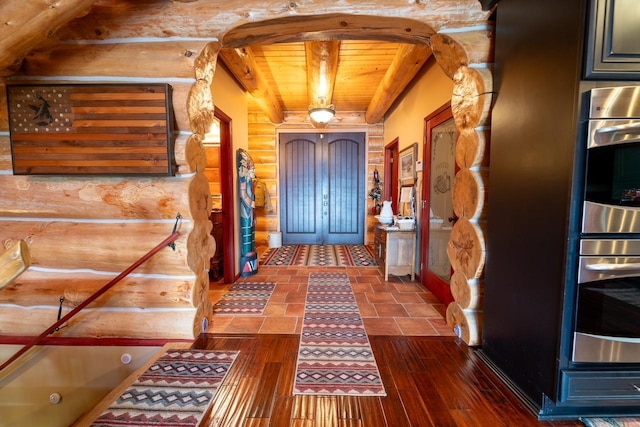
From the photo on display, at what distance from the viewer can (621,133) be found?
4.13 ft

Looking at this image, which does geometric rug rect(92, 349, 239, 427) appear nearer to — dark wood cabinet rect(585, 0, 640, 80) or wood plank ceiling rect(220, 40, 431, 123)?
dark wood cabinet rect(585, 0, 640, 80)

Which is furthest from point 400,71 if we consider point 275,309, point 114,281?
point 114,281

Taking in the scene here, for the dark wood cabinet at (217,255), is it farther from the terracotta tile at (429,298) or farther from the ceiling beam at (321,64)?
the terracotta tile at (429,298)

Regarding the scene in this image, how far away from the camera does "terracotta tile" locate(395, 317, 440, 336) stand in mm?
2336

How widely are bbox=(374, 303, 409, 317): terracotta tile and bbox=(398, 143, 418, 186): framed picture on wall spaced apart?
1841mm

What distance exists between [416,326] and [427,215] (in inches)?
57.5

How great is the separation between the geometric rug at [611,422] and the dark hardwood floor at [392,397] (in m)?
0.04

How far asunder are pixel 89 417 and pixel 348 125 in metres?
5.57

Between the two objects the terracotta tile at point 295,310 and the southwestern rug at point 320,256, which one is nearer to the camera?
the terracotta tile at point 295,310

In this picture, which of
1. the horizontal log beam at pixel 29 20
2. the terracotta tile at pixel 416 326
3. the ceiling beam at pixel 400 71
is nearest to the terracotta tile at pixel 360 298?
the terracotta tile at pixel 416 326

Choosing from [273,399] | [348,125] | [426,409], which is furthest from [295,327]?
[348,125]

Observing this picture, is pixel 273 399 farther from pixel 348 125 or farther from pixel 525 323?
pixel 348 125

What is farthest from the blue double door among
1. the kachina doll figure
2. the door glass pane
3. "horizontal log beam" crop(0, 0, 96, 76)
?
"horizontal log beam" crop(0, 0, 96, 76)

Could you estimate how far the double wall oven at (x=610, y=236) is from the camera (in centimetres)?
127
